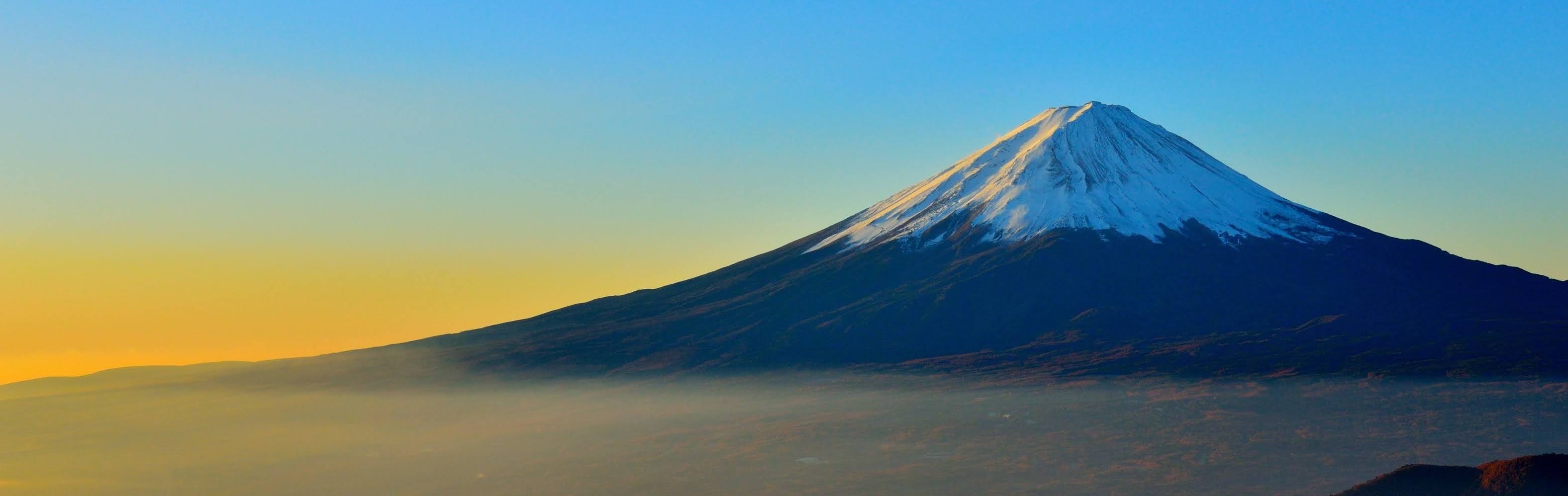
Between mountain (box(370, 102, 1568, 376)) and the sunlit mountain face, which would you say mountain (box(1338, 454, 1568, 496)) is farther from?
mountain (box(370, 102, 1568, 376))

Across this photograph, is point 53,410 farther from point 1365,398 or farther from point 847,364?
point 1365,398

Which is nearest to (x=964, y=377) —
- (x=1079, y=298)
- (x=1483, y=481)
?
(x=1079, y=298)

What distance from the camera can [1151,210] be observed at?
587ft

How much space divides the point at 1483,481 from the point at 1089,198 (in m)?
120

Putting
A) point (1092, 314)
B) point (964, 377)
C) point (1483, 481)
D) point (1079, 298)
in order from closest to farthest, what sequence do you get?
point (1483, 481) → point (964, 377) → point (1092, 314) → point (1079, 298)

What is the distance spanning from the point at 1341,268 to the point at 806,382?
62461 millimetres

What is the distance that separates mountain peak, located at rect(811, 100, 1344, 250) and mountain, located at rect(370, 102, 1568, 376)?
1.16ft

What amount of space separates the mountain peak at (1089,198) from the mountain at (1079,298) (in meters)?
0.35

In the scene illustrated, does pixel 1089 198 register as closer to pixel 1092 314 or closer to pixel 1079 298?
pixel 1079 298

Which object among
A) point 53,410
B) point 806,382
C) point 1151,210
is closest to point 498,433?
point 806,382

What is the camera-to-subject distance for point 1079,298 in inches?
6225

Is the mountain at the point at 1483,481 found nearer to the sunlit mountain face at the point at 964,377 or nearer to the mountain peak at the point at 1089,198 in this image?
the sunlit mountain face at the point at 964,377

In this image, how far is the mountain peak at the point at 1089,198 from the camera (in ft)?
574

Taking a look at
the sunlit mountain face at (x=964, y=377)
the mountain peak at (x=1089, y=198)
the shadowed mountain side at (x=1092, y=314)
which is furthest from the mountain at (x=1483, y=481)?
the mountain peak at (x=1089, y=198)
